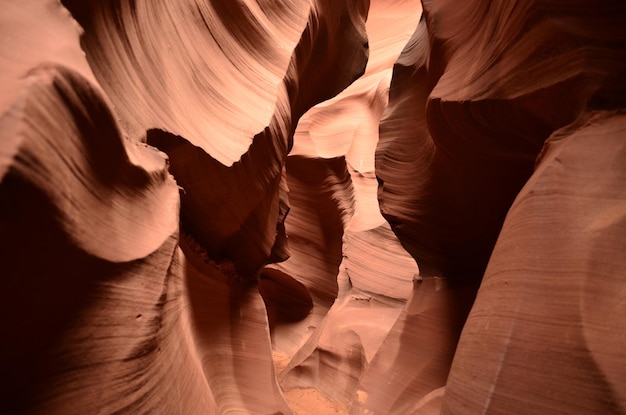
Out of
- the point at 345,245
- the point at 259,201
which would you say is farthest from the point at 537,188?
the point at 345,245

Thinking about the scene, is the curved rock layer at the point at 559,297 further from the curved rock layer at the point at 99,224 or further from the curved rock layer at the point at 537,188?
the curved rock layer at the point at 99,224

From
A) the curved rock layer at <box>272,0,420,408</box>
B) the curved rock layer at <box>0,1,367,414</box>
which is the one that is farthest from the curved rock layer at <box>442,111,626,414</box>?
the curved rock layer at <box>272,0,420,408</box>

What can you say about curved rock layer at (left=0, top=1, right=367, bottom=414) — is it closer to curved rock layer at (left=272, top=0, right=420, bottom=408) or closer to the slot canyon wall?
the slot canyon wall

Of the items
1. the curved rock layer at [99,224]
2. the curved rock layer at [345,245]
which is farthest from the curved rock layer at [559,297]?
the curved rock layer at [345,245]

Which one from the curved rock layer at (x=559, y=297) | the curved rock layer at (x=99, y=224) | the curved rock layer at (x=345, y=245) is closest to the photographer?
the curved rock layer at (x=99, y=224)

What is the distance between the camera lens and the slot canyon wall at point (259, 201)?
0.94 metres

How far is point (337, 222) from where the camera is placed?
6.21 metres

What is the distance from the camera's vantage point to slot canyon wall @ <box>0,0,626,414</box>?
3.09 ft

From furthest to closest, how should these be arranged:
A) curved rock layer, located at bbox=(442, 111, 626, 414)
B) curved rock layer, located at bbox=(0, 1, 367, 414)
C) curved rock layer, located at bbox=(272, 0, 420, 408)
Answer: curved rock layer, located at bbox=(272, 0, 420, 408) < curved rock layer, located at bbox=(442, 111, 626, 414) < curved rock layer, located at bbox=(0, 1, 367, 414)

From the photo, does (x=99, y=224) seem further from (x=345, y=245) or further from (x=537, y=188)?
(x=345, y=245)

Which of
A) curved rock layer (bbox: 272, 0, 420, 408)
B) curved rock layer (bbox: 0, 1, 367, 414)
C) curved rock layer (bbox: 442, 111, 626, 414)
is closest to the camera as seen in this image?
curved rock layer (bbox: 0, 1, 367, 414)

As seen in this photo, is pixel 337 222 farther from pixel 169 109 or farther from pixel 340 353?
pixel 169 109

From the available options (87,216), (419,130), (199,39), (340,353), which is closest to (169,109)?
(199,39)

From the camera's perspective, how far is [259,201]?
254 centimetres
